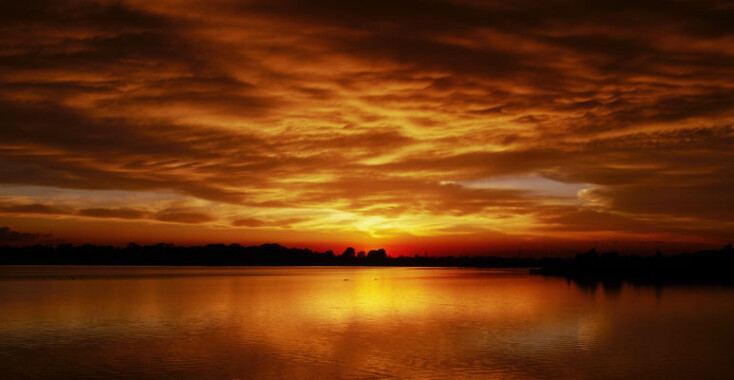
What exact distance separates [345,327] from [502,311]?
20805 millimetres

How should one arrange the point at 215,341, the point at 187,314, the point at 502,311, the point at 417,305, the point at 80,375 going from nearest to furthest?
the point at 80,375
the point at 215,341
the point at 187,314
the point at 502,311
the point at 417,305

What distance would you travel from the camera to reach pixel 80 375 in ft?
94.7

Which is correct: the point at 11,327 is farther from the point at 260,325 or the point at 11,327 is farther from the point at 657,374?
the point at 657,374

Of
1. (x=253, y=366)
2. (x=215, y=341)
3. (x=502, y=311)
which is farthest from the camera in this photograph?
(x=502, y=311)

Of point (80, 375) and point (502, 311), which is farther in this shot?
point (502, 311)

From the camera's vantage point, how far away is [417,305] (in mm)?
70062

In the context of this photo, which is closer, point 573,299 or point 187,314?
point 187,314

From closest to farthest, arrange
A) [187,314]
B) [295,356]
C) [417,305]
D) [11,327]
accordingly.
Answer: [295,356] → [11,327] → [187,314] → [417,305]

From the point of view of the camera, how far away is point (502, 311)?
6131 cm

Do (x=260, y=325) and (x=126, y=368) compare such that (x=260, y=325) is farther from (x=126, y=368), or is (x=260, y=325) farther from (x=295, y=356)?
(x=126, y=368)

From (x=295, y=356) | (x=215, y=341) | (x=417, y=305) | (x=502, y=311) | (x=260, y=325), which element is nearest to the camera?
(x=295, y=356)

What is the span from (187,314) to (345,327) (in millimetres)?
17669

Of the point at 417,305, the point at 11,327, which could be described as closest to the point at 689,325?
the point at 417,305

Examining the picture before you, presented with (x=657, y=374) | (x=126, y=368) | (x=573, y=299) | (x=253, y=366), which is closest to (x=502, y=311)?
(x=573, y=299)
